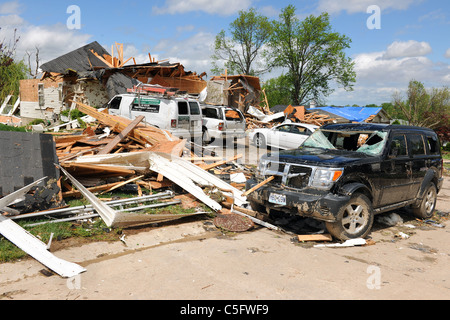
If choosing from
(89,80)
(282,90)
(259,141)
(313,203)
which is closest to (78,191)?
(313,203)

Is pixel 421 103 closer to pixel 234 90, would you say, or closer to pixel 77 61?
pixel 234 90

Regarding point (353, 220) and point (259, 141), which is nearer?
point (353, 220)

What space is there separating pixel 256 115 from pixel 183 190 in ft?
64.8

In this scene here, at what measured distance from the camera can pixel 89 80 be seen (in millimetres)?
21266

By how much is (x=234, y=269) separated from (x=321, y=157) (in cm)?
258

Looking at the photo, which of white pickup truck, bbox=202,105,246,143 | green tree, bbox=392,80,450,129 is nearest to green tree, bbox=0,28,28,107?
white pickup truck, bbox=202,105,246,143

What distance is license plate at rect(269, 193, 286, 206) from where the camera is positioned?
5.70 meters

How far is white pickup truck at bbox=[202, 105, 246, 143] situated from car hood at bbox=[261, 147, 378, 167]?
931 cm

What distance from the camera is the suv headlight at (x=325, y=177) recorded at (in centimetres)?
551

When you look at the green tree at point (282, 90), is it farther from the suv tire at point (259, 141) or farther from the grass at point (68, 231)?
the grass at point (68, 231)

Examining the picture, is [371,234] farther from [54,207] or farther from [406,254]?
[54,207]

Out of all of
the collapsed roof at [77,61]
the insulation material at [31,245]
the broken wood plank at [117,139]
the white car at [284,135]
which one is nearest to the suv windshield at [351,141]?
the broken wood plank at [117,139]

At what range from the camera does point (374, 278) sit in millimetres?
4398
